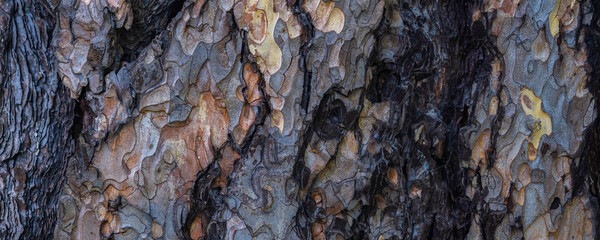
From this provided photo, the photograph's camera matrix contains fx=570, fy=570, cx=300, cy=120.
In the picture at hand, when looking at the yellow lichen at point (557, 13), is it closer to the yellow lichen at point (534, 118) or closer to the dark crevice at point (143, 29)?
the yellow lichen at point (534, 118)

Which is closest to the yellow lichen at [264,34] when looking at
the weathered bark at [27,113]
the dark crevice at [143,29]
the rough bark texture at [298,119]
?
the rough bark texture at [298,119]

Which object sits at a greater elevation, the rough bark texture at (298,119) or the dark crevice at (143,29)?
the dark crevice at (143,29)

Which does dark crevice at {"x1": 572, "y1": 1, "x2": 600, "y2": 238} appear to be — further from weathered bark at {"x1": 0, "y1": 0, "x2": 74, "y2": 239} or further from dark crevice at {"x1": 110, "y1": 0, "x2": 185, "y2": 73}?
weathered bark at {"x1": 0, "y1": 0, "x2": 74, "y2": 239}

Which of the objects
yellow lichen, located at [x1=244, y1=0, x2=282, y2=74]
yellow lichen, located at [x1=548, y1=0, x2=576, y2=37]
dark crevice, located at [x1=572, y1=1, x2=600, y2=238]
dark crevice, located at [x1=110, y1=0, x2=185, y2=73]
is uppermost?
dark crevice, located at [x1=110, y1=0, x2=185, y2=73]

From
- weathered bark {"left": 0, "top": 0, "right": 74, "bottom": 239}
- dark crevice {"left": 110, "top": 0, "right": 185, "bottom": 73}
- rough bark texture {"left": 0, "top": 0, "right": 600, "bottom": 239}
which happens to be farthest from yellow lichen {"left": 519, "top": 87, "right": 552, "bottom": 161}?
weathered bark {"left": 0, "top": 0, "right": 74, "bottom": 239}

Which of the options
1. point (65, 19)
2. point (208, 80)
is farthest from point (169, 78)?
point (65, 19)

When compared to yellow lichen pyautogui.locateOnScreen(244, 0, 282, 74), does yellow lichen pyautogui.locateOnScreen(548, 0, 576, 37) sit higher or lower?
lower

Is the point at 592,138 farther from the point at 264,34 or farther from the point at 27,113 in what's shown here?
the point at 27,113

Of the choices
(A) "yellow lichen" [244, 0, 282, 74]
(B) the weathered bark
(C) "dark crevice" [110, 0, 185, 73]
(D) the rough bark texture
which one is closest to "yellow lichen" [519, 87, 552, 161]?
(D) the rough bark texture
